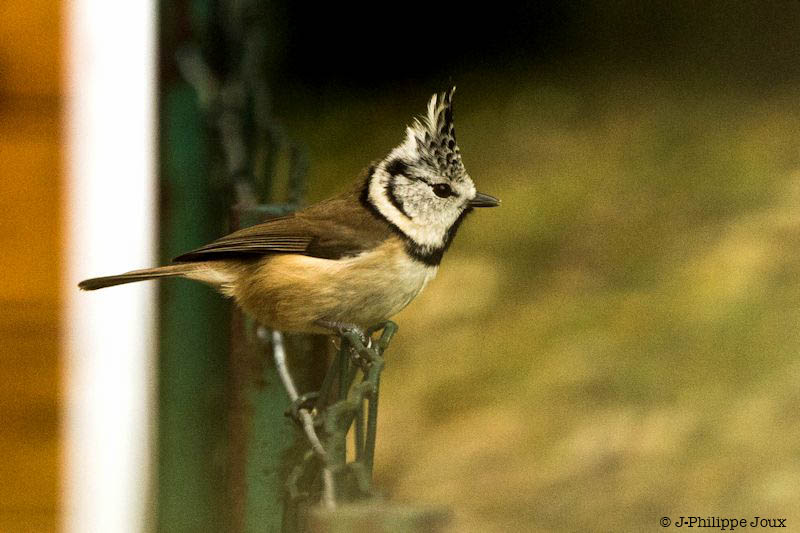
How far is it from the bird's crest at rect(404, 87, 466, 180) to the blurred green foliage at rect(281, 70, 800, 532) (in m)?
0.50

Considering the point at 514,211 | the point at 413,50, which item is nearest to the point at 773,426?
the point at 514,211

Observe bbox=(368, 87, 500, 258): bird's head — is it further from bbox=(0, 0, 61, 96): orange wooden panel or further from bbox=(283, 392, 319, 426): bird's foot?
bbox=(0, 0, 61, 96): orange wooden panel

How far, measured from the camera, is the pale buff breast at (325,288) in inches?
31.5

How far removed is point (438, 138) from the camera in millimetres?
712

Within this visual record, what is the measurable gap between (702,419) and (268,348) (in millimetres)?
754

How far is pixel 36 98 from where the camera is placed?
0.88 m

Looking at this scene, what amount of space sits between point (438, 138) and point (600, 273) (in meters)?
0.66

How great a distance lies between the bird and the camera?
766 millimetres

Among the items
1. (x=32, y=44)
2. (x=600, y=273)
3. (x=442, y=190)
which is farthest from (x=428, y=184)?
(x=600, y=273)

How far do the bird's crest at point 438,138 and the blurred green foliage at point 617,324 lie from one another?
0.50m

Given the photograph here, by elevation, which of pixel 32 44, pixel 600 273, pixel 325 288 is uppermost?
pixel 32 44
